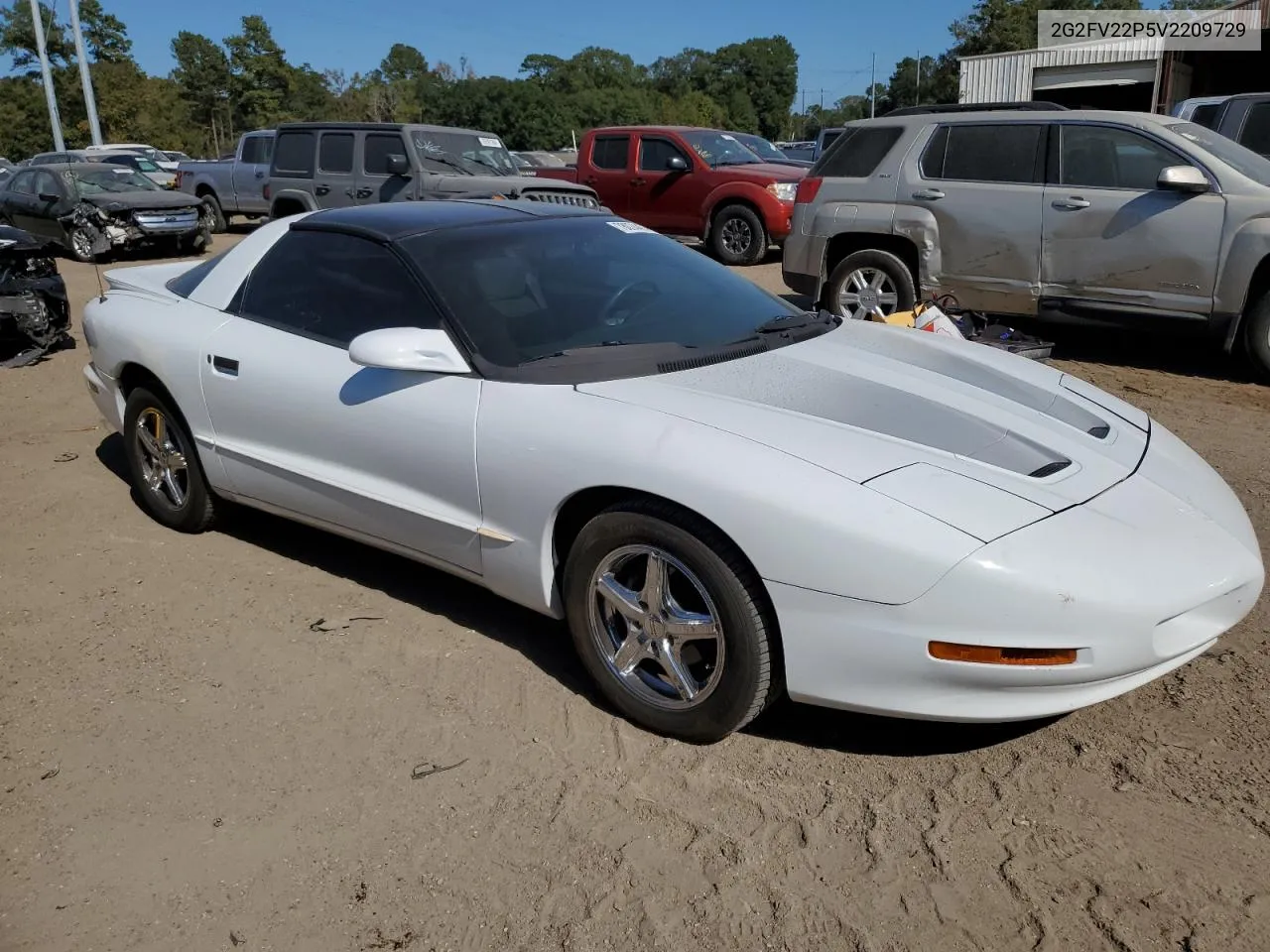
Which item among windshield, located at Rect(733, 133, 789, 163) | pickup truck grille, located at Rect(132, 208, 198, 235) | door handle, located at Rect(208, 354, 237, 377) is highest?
windshield, located at Rect(733, 133, 789, 163)

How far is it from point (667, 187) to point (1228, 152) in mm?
7894

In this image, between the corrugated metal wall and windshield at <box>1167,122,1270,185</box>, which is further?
the corrugated metal wall

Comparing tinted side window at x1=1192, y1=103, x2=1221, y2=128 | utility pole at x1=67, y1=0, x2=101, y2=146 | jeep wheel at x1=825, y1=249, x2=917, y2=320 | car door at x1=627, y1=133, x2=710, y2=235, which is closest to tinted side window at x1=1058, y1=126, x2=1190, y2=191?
jeep wheel at x1=825, y1=249, x2=917, y2=320

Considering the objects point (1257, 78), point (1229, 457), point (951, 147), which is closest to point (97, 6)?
point (1257, 78)

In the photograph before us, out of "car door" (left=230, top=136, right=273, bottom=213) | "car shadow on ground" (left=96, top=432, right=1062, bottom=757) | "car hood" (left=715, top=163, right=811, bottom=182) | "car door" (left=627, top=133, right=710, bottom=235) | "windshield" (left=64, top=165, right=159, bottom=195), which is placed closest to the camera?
"car shadow on ground" (left=96, top=432, right=1062, bottom=757)

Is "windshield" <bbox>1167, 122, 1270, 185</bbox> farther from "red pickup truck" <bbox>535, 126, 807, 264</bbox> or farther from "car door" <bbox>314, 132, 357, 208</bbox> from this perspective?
"car door" <bbox>314, 132, 357, 208</bbox>

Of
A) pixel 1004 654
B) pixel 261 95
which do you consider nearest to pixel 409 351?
pixel 1004 654

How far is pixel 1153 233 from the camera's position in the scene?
7.19 meters

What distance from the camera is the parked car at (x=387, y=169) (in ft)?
40.4

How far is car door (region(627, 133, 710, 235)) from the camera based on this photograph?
45.6 ft

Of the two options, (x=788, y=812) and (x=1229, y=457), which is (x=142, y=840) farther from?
(x=1229, y=457)

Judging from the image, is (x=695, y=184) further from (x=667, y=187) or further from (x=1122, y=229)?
(x=1122, y=229)

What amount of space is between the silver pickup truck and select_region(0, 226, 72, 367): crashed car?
33.0 ft

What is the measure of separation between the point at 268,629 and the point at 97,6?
207ft
